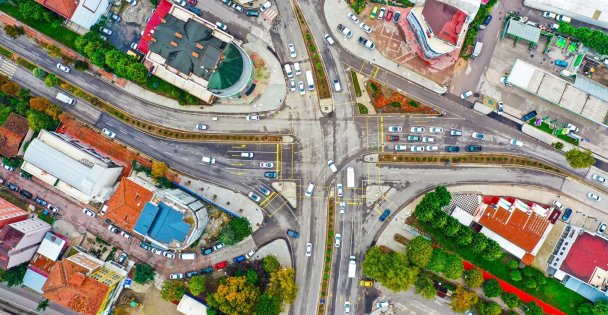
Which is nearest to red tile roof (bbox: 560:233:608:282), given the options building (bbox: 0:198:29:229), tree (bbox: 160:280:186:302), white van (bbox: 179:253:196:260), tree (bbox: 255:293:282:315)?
tree (bbox: 255:293:282:315)

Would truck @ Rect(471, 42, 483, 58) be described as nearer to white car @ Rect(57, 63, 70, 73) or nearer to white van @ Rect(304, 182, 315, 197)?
white van @ Rect(304, 182, 315, 197)

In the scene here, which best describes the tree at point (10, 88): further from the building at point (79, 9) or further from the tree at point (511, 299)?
the tree at point (511, 299)

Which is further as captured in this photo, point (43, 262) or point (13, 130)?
point (13, 130)

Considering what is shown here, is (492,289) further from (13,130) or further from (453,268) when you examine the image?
(13,130)

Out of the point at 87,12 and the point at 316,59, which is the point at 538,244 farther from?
the point at 87,12

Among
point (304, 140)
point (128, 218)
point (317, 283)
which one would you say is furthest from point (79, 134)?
point (317, 283)

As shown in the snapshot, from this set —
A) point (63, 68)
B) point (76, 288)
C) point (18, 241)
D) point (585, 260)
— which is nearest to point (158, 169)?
point (76, 288)
